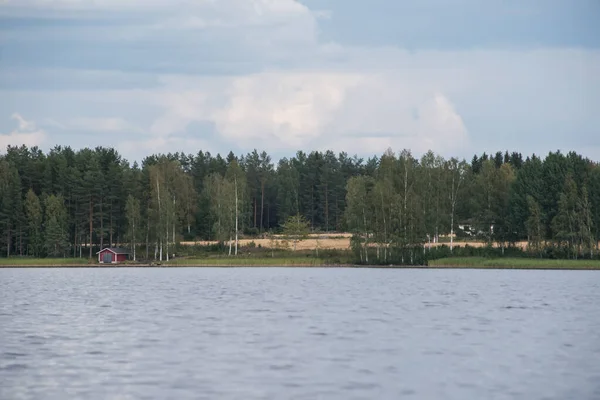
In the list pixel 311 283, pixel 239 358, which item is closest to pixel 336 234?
pixel 311 283

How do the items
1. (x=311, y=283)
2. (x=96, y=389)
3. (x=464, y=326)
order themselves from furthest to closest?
(x=311, y=283) < (x=464, y=326) < (x=96, y=389)

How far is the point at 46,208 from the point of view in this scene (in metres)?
128

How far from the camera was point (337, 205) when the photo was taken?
165 metres

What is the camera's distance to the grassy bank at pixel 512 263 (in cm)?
9306

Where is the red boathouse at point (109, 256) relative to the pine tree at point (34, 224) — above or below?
below

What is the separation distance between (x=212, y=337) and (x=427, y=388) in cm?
1228

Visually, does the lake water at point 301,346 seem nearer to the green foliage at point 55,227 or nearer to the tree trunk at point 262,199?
the green foliage at point 55,227

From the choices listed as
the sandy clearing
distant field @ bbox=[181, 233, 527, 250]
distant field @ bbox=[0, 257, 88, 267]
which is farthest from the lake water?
the sandy clearing

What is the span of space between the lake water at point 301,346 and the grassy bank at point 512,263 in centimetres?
3849

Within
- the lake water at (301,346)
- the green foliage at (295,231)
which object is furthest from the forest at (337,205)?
the lake water at (301,346)

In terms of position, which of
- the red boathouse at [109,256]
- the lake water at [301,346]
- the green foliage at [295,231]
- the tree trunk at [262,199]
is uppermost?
the tree trunk at [262,199]

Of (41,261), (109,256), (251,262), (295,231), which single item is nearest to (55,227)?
(41,261)

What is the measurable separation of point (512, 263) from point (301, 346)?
2745 inches

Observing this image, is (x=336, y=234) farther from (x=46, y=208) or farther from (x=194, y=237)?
(x=46, y=208)
